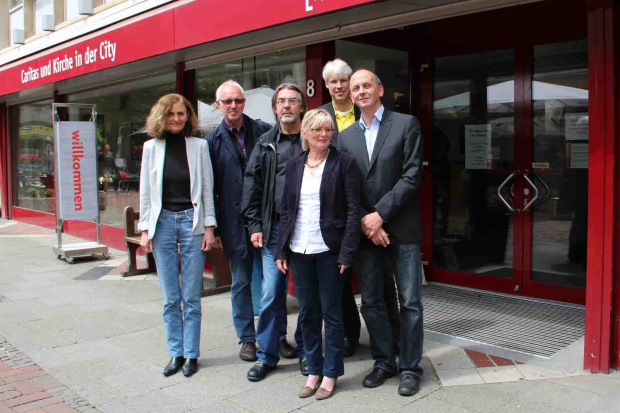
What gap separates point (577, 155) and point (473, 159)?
1.04 metres

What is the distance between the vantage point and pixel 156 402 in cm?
372

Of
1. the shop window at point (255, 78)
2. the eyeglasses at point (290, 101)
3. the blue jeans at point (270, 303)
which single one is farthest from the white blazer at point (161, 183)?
the shop window at point (255, 78)

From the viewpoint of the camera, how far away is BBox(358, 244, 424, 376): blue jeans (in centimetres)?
374

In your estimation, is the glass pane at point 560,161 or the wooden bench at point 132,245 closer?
the glass pane at point 560,161

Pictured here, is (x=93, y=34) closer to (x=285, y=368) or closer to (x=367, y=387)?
(x=285, y=368)

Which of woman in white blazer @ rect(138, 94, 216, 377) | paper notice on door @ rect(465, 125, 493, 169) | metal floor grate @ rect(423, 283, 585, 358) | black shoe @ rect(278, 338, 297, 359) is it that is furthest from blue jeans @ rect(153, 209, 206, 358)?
paper notice on door @ rect(465, 125, 493, 169)

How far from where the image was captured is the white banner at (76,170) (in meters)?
8.39

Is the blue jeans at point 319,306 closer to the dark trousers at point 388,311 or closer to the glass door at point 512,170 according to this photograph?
the dark trousers at point 388,311

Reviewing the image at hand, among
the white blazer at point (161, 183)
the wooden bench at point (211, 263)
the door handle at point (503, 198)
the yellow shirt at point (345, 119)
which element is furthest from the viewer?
the wooden bench at point (211, 263)

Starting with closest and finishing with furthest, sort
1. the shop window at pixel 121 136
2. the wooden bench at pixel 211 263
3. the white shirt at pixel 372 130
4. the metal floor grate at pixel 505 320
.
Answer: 1. the white shirt at pixel 372 130
2. the metal floor grate at pixel 505 320
3. the wooden bench at pixel 211 263
4. the shop window at pixel 121 136

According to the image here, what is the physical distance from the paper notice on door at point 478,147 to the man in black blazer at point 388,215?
2.53 metres

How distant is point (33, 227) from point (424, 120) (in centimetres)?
933

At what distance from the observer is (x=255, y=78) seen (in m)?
6.98

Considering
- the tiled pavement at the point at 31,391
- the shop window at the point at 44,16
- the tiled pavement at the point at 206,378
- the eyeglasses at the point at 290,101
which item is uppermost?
the shop window at the point at 44,16
